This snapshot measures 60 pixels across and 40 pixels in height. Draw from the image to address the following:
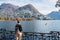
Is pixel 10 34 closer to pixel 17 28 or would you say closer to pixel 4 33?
pixel 4 33

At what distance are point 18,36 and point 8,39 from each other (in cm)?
393

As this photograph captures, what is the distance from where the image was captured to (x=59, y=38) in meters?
21.1

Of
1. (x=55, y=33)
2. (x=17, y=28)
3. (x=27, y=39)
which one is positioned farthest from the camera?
(x=27, y=39)

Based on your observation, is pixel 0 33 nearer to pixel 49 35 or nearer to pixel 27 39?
pixel 27 39

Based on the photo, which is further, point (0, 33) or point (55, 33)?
point (0, 33)

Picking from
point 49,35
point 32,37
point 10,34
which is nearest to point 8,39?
point 10,34

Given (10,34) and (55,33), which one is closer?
(55,33)

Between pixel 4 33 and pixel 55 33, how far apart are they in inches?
178

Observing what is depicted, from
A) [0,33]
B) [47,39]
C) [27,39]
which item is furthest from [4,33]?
[47,39]

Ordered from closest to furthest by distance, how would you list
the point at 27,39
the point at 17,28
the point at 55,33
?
the point at 17,28, the point at 55,33, the point at 27,39

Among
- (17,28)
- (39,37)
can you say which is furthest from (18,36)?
(39,37)

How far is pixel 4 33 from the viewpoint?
22797mm

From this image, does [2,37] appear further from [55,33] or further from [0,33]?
[55,33]

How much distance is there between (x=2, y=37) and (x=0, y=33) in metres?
0.42
